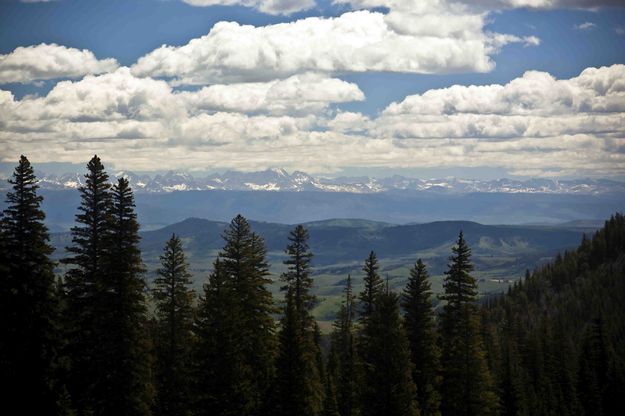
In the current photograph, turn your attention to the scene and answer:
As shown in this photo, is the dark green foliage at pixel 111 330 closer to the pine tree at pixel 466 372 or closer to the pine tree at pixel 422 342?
the pine tree at pixel 422 342

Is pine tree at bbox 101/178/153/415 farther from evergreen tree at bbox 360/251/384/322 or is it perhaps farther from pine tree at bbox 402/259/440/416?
evergreen tree at bbox 360/251/384/322

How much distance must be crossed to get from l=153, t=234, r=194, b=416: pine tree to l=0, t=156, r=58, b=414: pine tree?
11235mm

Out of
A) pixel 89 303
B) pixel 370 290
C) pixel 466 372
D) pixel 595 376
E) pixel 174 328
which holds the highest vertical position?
pixel 89 303

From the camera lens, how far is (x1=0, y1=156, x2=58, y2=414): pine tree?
3638cm

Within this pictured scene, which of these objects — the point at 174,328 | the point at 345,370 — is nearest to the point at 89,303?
the point at 174,328

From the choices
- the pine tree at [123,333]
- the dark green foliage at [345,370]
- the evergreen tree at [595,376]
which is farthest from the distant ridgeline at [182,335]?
the evergreen tree at [595,376]

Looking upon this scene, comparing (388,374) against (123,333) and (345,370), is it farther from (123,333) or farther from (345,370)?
(345,370)

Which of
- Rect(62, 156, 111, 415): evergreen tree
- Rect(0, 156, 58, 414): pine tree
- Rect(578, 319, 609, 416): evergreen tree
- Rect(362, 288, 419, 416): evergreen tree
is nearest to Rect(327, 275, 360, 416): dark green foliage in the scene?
Rect(362, 288, 419, 416): evergreen tree

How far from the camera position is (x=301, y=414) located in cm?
4384

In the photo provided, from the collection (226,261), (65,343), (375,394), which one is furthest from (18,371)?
(375,394)


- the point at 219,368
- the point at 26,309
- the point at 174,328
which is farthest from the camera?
the point at 174,328

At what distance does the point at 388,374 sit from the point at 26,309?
72.5 ft

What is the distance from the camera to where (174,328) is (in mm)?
50656

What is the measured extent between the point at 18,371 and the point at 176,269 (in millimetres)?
14928
